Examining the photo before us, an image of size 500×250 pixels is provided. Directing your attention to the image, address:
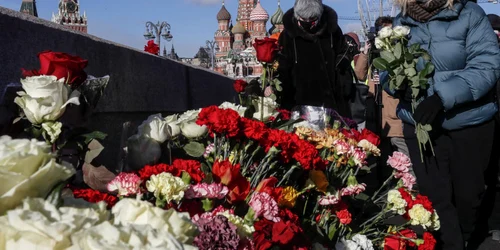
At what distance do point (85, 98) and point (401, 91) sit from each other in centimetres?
231

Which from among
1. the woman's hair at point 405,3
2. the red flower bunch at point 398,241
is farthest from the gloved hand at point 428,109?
the red flower bunch at point 398,241

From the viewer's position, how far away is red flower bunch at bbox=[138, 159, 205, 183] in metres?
2.10

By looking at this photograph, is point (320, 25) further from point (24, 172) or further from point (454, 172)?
point (24, 172)

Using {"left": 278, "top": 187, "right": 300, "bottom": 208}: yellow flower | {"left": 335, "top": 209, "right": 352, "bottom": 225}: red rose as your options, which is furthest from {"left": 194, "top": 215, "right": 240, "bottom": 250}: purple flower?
Answer: {"left": 335, "top": 209, "right": 352, "bottom": 225}: red rose

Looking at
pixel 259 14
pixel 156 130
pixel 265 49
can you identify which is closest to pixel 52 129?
pixel 156 130

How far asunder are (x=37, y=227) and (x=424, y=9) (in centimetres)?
358

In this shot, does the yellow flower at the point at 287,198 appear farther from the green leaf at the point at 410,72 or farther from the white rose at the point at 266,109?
the green leaf at the point at 410,72

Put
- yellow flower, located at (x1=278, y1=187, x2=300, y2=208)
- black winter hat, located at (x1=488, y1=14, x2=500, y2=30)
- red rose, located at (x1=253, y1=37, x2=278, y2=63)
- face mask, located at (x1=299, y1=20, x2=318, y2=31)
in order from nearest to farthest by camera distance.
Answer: yellow flower, located at (x1=278, y1=187, x2=300, y2=208) < red rose, located at (x1=253, y1=37, x2=278, y2=63) < face mask, located at (x1=299, y1=20, x2=318, y2=31) < black winter hat, located at (x1=488, y1=14, x2=500, y2=30)

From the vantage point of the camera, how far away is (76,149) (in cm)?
231

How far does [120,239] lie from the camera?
2.95 feet

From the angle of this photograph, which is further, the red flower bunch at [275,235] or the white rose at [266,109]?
the white rose at [266,109]

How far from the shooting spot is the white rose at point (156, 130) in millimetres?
2695

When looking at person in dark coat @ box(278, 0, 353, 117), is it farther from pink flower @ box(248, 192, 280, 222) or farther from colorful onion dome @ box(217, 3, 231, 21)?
colorful onion dome @ box(217, 3, 231, 21)

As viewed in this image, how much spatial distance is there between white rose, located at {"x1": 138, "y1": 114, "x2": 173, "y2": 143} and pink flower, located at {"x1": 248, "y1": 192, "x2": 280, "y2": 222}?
0.57 metres
